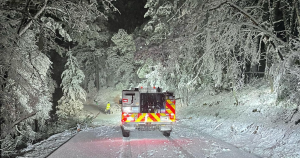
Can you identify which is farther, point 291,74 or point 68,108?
point 68,108

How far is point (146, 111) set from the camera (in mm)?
11836

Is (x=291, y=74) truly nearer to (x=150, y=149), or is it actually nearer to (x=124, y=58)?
(x=150, y=149)

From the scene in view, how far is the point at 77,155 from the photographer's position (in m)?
8.27

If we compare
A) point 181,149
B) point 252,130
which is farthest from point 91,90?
point 181,149

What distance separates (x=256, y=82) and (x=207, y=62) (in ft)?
34.4

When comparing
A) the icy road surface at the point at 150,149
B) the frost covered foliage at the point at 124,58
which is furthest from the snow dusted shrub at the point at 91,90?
the icy road surface at the point at 150,149

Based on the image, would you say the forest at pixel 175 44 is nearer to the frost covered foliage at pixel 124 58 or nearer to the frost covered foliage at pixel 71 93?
the frost covered foliage at pixel 71 93

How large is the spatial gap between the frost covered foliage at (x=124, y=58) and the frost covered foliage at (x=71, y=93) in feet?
36.9

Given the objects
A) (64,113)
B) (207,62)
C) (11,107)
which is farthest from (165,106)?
(64,113)

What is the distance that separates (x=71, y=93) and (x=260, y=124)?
75.0 ft

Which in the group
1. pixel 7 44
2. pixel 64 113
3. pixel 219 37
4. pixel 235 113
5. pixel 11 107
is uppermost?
pixel 219 37

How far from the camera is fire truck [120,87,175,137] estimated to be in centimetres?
1170

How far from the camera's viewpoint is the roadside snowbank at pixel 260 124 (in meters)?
8.51

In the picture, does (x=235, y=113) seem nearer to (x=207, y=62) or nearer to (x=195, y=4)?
(x=207, y=62)
